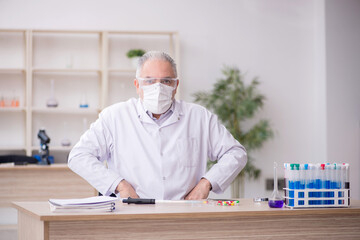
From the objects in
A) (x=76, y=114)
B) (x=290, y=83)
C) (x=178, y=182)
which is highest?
(x=290, y=83)

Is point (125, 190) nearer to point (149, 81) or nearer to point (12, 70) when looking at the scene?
point (149, 81)

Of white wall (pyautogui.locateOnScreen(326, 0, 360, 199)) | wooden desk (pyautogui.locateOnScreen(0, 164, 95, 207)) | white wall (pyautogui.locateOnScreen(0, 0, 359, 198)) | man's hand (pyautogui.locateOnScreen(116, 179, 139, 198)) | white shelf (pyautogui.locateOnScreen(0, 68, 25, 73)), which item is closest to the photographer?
man's hand (pyautogui.locateOnScreen(116, 179, 139, 198))

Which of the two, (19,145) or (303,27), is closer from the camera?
(19,145)

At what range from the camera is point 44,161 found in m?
4.65

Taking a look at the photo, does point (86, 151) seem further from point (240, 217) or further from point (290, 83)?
point (290, 83)

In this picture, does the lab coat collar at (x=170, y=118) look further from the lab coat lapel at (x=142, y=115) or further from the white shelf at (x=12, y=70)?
the white shelf at (x=12, y=70)

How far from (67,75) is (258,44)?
7.23ft

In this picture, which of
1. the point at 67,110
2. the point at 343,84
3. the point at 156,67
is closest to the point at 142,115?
the point at 156,67

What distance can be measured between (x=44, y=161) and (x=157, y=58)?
243cm

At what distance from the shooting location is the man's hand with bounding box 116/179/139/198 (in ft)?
7.99

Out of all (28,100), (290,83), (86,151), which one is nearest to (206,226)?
(86,151)

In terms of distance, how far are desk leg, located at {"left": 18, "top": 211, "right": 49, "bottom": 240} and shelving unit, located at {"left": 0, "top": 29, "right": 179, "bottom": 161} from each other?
345 cm

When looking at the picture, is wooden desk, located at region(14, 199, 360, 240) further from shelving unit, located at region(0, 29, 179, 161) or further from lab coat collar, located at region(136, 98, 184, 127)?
shelving unit, located at region(0, 29, 179, 161)

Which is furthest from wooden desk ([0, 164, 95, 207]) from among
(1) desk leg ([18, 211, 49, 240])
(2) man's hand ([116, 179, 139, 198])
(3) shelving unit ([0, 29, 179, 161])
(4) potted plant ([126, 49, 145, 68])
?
(1) desk leg ([18, 211, 49, 240])
